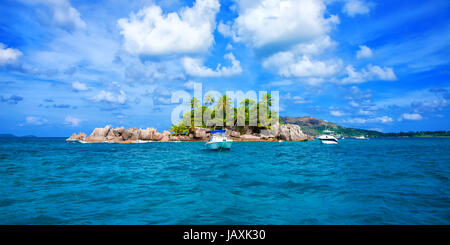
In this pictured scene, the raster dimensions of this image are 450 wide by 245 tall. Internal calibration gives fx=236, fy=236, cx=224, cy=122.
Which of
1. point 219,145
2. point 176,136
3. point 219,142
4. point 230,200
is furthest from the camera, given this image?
point 176,136

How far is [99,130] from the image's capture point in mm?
82000

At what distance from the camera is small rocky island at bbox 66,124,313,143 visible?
81.1 meters

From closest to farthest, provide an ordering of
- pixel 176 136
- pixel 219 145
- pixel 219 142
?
pixel 219 142 < pixel 219 145 < pixel 176 136

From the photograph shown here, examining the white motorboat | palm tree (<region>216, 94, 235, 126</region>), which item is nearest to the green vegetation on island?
palm tree (<region>216, 94, 235, 126</region>)

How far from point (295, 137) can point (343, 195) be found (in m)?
84.7

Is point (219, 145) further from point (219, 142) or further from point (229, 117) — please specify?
point (229, 117)

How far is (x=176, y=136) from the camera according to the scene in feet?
284

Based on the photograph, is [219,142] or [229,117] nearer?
[219,142]

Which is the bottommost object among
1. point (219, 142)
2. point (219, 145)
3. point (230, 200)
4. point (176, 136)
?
point (230, 200)

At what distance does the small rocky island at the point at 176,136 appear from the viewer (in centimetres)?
8106

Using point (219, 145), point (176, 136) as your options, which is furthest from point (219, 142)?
point (176, 136)
